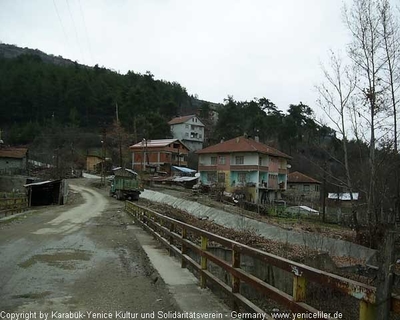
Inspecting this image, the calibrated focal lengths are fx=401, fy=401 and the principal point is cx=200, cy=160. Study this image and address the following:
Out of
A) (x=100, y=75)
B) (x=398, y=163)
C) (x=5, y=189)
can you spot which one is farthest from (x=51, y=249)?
(x=100, y=75)

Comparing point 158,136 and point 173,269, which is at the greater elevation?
point 158,136

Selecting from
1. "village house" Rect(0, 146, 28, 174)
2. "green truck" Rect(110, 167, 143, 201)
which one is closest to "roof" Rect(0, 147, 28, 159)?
"village house" Rect(0, 146, 28, 174)

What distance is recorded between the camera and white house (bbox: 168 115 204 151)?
321 ft

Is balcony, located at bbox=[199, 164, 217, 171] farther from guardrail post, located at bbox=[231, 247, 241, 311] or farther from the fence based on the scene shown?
guardrail post, located at bbox=[231, 247, 241, 311]

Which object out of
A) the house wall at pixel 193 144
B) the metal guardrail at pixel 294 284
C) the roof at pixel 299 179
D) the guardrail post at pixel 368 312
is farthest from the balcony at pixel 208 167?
the guardrail post at pixel 368 312

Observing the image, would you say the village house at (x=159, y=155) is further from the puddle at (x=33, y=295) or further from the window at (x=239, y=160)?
the puddle at (x=33, y=295)

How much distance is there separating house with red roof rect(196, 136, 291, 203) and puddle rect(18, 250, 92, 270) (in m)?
43.0

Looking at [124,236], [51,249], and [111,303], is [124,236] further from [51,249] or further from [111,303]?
[111,303]

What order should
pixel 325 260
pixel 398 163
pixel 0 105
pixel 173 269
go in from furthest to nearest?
pixel 0 105 < pixel 398 163 < pixel 325 260 < pixel 173 269

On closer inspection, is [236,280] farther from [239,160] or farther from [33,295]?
[239,160]

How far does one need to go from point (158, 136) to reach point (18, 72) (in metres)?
42.5

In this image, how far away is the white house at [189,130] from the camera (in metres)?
97.9

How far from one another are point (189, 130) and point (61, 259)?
8986 centimetres

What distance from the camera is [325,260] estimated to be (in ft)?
43.7
